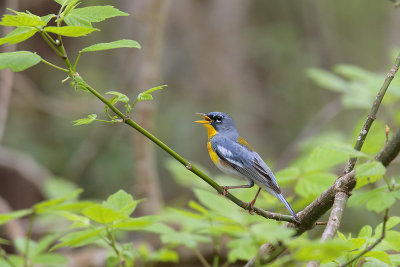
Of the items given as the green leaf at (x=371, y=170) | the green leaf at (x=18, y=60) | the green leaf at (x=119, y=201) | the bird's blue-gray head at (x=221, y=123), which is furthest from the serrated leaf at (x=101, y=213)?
the bird's blue-gray head at (x=221, y=123)

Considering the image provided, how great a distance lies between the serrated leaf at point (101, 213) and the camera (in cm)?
143

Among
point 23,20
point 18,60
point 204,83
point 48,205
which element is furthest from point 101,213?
point 204,83

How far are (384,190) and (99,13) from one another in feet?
3.46

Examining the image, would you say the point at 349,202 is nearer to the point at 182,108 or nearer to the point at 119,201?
the point at 119,201

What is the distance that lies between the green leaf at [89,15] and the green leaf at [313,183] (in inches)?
50.8

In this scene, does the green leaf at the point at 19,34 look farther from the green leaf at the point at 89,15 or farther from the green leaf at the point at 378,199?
the green leaf at the point at 378,199

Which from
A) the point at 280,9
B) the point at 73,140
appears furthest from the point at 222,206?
the point at 280,9

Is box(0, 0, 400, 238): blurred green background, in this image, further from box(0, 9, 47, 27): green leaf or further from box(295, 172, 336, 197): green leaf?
box(0, 9, 47, 27): green leaf

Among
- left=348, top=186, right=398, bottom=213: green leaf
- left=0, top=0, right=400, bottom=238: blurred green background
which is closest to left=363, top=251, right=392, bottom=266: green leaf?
left=348, top=186, right=398, bottom=213: green leaf

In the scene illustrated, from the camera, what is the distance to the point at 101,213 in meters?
1.49

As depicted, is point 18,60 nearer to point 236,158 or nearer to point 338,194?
point 338,194

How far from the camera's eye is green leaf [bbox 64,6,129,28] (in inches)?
57.8

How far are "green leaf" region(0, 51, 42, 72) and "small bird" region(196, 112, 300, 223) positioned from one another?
1199 millimetres

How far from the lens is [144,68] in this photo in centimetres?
503
